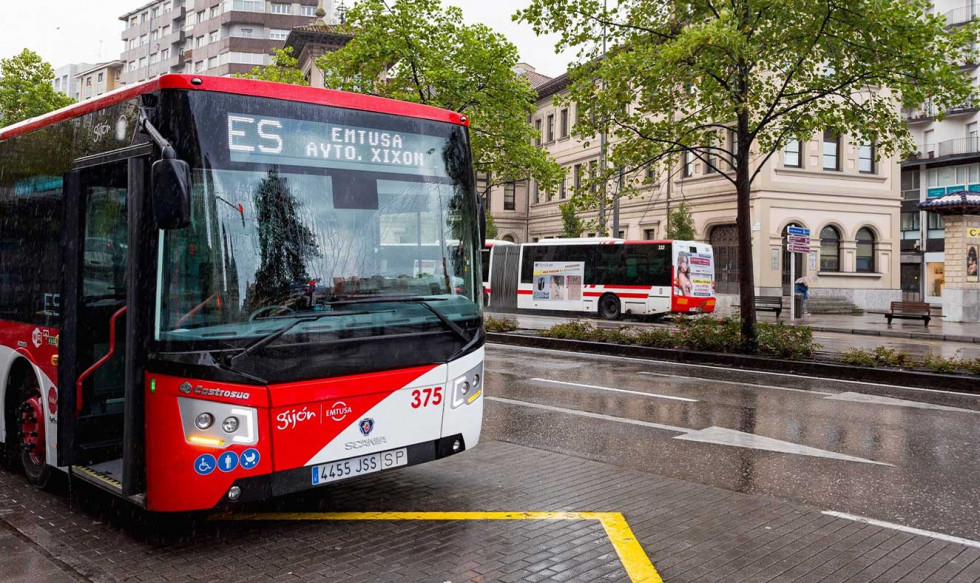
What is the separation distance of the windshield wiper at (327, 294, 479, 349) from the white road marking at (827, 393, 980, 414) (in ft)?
23.7

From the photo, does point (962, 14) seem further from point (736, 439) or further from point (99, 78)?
point (99, 78)

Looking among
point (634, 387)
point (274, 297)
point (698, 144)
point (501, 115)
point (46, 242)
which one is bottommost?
point (634, 387)

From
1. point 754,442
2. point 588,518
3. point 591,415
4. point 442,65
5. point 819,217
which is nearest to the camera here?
point 588,518

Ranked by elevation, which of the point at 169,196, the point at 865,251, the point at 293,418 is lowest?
the point at 293,418

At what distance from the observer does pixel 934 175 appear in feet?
172

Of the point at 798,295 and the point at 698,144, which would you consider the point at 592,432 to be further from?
the point at 798,295

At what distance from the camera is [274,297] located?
484cm

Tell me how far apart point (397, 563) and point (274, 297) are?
169 centimetres

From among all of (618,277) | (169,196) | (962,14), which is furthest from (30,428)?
(962,14)

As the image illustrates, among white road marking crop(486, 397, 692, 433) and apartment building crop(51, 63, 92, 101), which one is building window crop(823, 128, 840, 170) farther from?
apartment building crop(51, 63, 92, 101)

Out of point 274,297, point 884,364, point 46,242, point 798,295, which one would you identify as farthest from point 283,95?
point 798,295

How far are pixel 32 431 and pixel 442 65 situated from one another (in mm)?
17849

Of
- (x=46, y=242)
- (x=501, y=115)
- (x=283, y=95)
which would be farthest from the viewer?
(x=501, y=115)

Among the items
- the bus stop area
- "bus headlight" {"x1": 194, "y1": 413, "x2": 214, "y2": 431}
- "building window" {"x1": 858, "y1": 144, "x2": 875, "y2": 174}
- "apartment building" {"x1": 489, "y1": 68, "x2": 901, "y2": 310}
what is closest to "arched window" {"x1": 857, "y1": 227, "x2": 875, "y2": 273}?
"apartment building" {"x1": 489, "y1": 68, "x2": 901, "y2": 310}
